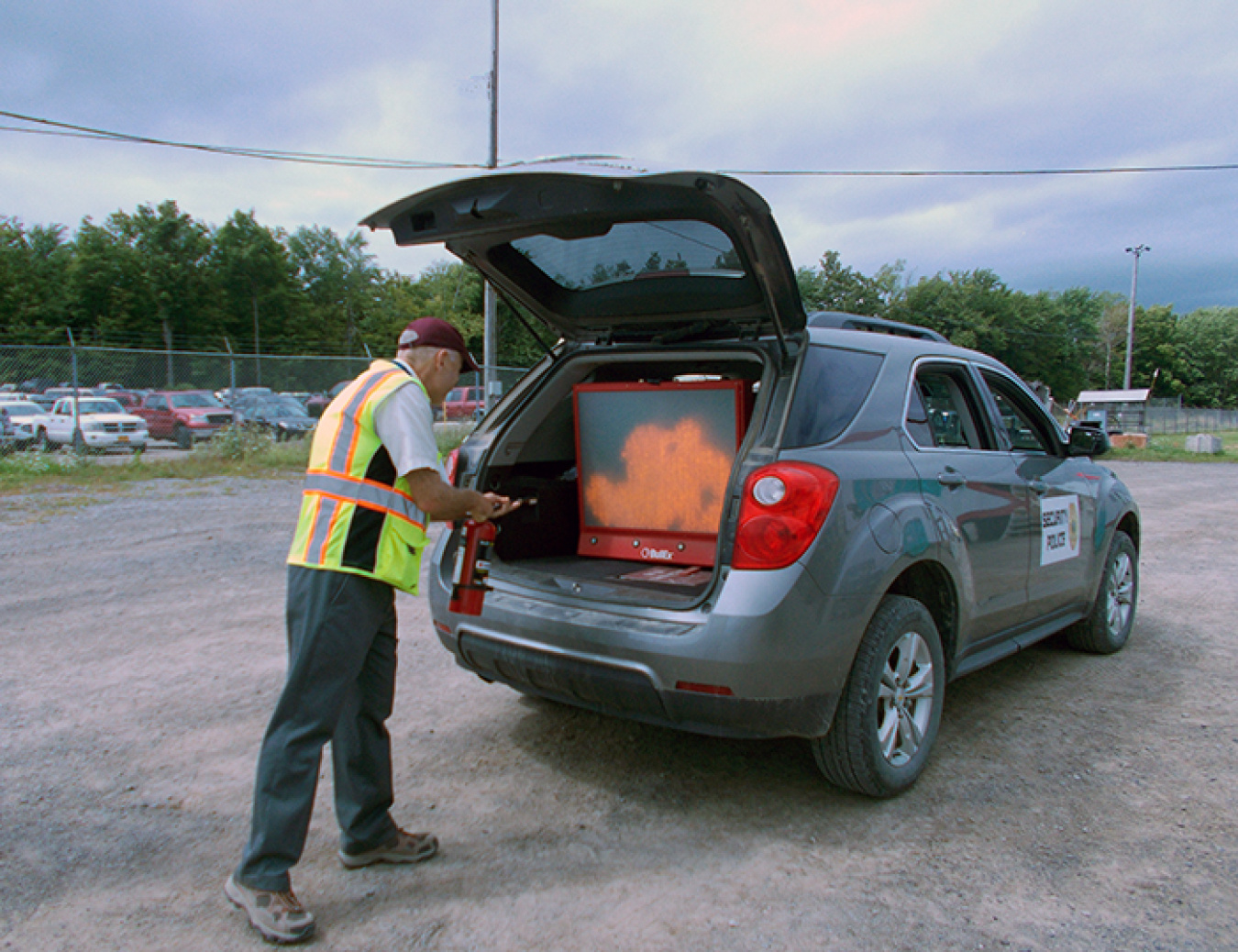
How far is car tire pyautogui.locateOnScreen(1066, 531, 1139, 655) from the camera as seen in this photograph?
4.75 meters

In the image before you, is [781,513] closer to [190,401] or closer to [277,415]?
[277,415]

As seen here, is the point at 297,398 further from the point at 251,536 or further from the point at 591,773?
the point at 591,773

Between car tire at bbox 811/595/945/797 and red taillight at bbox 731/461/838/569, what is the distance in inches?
19.2

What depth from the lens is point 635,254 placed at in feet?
11.4

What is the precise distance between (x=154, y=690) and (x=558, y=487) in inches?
84.3

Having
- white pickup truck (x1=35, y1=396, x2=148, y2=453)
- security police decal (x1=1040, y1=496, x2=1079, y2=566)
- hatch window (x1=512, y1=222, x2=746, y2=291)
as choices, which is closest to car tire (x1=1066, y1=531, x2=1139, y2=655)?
security police decal (x1=1040, y1=496, x2=1079, y2=566)

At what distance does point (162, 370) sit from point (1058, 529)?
1891cm

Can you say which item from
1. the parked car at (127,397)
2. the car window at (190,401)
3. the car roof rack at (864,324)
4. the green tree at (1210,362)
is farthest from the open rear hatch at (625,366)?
the green tree at (1210,362)

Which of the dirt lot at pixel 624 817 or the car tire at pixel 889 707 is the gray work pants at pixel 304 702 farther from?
the car tire at pixel 889 707

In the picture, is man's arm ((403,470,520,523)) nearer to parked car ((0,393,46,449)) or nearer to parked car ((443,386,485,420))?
parked car ((0,393,46,449))

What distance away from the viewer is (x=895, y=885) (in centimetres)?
255

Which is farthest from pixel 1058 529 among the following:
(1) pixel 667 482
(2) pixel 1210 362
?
(2) pixel 1210 362

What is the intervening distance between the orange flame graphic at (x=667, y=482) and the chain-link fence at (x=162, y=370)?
14.2m

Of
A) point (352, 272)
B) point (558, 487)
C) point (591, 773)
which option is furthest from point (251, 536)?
point (352, 272)
